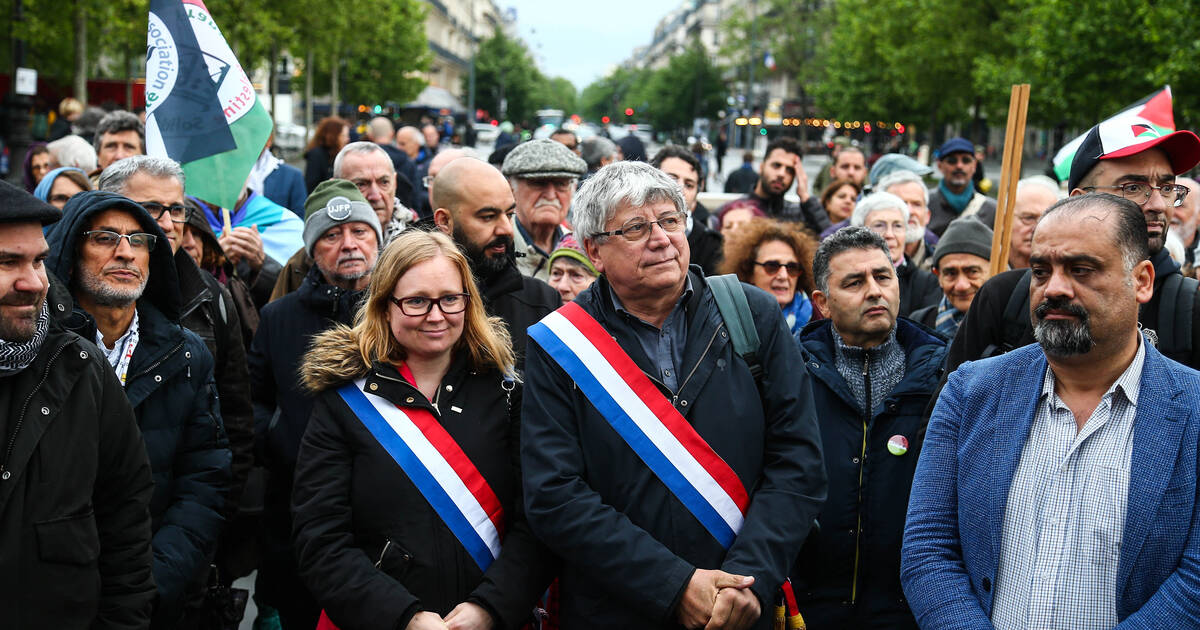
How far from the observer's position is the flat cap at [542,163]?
574 cm

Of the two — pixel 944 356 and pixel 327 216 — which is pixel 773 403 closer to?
pixel 944 356

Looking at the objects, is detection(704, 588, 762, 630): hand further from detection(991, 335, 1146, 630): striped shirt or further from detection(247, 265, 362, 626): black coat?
detection(247, 265, 362, 626): black coat

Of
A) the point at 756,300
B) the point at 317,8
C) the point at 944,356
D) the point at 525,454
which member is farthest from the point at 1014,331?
the point at 317,8

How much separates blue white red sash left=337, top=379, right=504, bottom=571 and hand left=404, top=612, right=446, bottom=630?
0.75ft

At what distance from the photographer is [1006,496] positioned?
2.79 metres

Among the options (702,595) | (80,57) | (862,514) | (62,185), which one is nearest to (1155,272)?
(862,514)

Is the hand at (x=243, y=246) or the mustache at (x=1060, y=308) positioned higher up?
the mustache at (x=1060, y=308)

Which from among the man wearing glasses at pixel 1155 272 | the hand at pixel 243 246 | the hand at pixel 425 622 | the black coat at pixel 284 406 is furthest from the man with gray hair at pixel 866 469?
the hand at pixel 243 246

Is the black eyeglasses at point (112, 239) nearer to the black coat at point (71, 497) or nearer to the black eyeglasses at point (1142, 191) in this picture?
the black coat at point (71, 497)

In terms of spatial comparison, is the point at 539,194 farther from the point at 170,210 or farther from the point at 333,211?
the point at 170,210

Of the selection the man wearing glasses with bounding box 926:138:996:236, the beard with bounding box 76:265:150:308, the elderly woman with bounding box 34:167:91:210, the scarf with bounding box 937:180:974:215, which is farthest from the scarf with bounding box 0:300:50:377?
the scarf with bounding box 937:180:974:215

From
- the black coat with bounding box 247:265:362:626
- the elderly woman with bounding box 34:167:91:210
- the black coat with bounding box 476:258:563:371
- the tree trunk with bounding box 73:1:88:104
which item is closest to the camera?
the black coat with bounding box 247:265:362:626

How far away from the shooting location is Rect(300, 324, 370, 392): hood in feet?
11.3

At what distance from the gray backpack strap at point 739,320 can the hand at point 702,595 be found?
0.60m
